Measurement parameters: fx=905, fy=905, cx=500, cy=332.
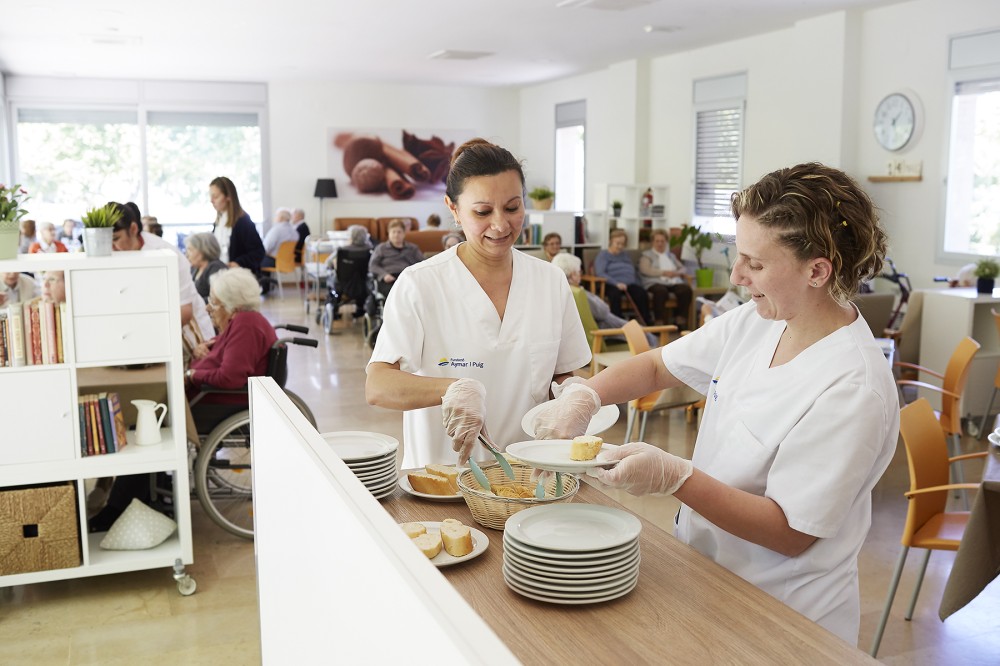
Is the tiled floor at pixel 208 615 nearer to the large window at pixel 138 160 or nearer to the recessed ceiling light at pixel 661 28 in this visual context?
A: the recessed ceiling light at pixel 661 28

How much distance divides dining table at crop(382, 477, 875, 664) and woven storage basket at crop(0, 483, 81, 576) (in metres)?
2.31

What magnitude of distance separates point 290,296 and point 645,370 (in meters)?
11.1

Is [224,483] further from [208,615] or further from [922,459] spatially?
[922,459]

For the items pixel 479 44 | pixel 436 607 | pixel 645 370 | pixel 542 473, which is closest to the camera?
pixel 436 607

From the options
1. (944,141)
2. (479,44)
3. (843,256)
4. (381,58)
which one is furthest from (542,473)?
(381,58)

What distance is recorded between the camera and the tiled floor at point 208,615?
9.39ft

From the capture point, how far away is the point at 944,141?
23.9ft

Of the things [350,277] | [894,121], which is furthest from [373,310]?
[894,121]

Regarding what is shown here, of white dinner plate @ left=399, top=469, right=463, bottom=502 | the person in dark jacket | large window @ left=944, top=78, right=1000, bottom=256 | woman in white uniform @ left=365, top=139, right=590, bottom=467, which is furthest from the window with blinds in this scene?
white dinner plate @ left=399, top=469, right=463, bottom=502

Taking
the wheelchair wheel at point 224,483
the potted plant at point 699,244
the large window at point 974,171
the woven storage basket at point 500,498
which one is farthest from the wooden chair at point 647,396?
the potted plant at point 699,244

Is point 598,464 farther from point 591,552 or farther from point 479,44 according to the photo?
point 479,44

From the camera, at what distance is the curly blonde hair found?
137cm

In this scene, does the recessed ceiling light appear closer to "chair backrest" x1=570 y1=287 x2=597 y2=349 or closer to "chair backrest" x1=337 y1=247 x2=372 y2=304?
"chair backrest" x1=337 y1=247 x2=372 y2=304

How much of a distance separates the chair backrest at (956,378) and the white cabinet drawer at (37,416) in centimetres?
351
